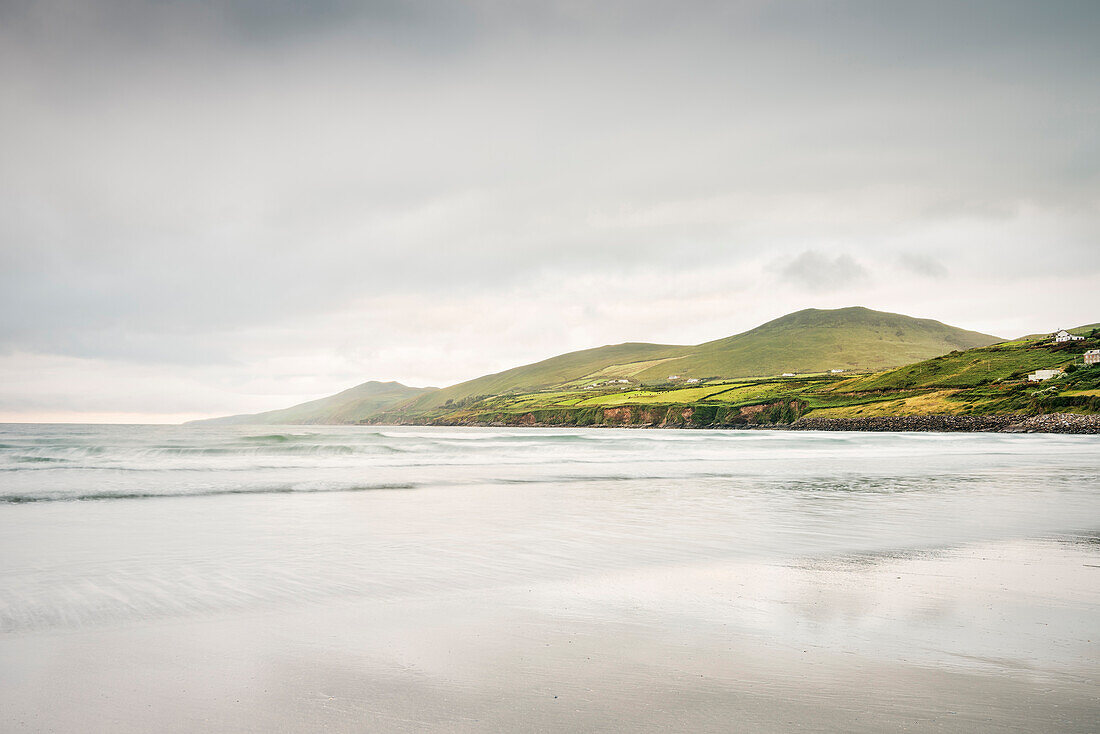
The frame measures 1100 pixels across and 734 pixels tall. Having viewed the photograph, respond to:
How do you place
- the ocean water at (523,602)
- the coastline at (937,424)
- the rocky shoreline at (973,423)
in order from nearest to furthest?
1. the ocean water at (523,602)
2. the rocky shoreline at (973,423)
3. the coastline at (937,424)

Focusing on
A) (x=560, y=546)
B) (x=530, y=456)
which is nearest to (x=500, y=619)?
(x=560, y=546)

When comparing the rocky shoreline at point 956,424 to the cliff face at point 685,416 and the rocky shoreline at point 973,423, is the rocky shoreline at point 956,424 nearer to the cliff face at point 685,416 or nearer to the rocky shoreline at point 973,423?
the rocky shoreline at point 973,423

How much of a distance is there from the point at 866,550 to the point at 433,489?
13.8 meters

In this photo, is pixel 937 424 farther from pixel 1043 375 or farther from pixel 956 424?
pixel 1043 375

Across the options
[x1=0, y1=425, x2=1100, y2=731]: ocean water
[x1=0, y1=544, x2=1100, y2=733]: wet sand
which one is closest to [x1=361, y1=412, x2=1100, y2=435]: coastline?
[x1=0, y1=425, x2=1100, y2=731]: ocean water

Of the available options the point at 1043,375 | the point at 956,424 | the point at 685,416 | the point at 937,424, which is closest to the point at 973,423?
the point at 956,424

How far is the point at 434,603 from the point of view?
7.21m

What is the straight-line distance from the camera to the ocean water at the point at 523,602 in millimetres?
4594

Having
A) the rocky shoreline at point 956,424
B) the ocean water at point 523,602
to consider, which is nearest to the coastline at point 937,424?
the rocky shoreline at point 956,424

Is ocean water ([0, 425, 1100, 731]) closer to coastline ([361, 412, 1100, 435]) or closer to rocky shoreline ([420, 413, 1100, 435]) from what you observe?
rocky shoreline ([420, 413, 1100, 435])

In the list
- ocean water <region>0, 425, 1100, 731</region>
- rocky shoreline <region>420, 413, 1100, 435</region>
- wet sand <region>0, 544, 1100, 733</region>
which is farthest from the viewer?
rocky shoreline <region>420, 413, 1100, 435</region>

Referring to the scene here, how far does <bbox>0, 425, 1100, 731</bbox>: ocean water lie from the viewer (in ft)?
15.1

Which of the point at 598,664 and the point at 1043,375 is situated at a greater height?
the point at 1043,375

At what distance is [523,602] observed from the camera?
721 centimetres
